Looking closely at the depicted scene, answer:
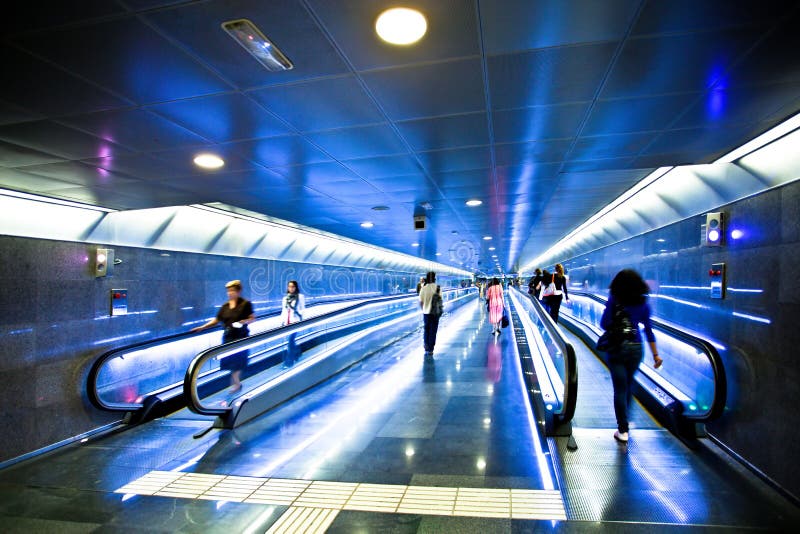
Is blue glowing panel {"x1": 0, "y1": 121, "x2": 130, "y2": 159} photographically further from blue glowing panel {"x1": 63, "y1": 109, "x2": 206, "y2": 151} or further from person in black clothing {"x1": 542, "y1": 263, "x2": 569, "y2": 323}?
person in black clothing {"x1": 542, "y1": 263, "x2": 569, "y2": 323}

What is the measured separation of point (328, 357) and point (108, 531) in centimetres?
483

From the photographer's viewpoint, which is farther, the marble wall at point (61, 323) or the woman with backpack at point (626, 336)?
the marble wall at point (61, 323)

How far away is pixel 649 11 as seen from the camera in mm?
2322

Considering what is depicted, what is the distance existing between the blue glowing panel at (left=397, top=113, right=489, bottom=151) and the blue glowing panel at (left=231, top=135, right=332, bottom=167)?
3.71 feet

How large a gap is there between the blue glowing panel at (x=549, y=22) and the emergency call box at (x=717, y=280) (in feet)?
9.97

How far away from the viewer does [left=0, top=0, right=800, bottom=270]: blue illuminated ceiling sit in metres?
2.36

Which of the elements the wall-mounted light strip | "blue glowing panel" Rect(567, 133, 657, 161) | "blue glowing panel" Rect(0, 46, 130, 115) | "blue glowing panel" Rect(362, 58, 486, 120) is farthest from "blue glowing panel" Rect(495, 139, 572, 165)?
"blue glowing panel" Rect(0, 46, 130, 115)

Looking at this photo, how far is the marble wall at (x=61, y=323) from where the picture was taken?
198 inches

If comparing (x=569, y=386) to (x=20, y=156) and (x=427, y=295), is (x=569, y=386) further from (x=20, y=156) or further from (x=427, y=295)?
(x=20, y=156)

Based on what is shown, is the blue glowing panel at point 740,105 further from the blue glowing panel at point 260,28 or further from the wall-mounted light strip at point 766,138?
the blue glowing panel at point 260,28

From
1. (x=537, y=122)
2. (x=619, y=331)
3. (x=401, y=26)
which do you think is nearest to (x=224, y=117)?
(x=401, y=26)

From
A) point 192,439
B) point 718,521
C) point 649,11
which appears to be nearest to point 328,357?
point 192,439

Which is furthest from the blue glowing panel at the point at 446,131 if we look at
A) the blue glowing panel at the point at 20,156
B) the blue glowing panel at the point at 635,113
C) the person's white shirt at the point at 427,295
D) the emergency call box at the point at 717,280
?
the person's white shirt at the point at 427,295

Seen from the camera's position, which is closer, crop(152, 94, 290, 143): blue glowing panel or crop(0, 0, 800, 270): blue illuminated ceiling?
crop(0, 0, 800, 270): blue illuminated ceiling
